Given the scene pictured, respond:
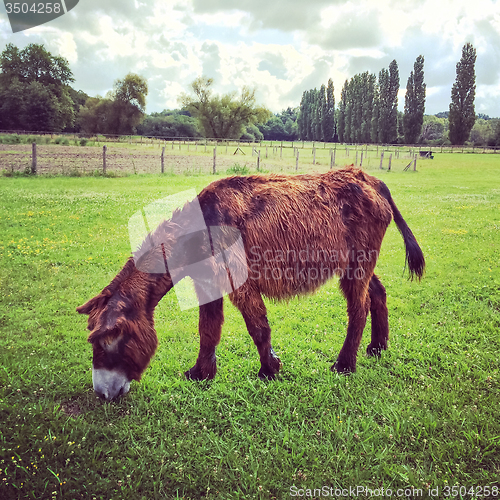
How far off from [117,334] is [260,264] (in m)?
1.18

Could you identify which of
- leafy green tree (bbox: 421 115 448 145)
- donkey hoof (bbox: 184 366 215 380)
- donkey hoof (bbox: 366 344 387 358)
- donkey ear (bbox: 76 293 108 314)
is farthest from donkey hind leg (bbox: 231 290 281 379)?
leafy green tree (bbox: 421 115 448 145)

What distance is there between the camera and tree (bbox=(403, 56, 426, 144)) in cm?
4528

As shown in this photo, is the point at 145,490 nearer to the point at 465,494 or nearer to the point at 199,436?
the point at 199,436

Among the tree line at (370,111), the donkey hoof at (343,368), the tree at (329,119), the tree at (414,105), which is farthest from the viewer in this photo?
the tree at (329,119)

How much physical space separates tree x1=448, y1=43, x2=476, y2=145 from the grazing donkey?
45443mm

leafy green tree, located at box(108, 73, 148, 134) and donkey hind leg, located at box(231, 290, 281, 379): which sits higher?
leafy green tree, located at box(108, 73, 148, 134)

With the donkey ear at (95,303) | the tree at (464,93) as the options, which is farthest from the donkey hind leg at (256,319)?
the tree at (464,93)

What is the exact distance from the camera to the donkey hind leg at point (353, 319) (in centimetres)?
308

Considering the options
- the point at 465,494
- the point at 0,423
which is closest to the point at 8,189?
the point at 0,423

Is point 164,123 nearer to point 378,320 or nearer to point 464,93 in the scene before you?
point 378,320

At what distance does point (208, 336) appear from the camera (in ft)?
8.82

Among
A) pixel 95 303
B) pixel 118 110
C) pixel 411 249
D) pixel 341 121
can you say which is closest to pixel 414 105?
pixel 341 121

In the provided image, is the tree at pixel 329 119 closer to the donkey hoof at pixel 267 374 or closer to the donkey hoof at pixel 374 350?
the donkey hoof at pixel 374 350

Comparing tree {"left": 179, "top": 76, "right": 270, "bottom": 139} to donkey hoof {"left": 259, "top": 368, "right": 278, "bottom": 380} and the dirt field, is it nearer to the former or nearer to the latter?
the dirt field
